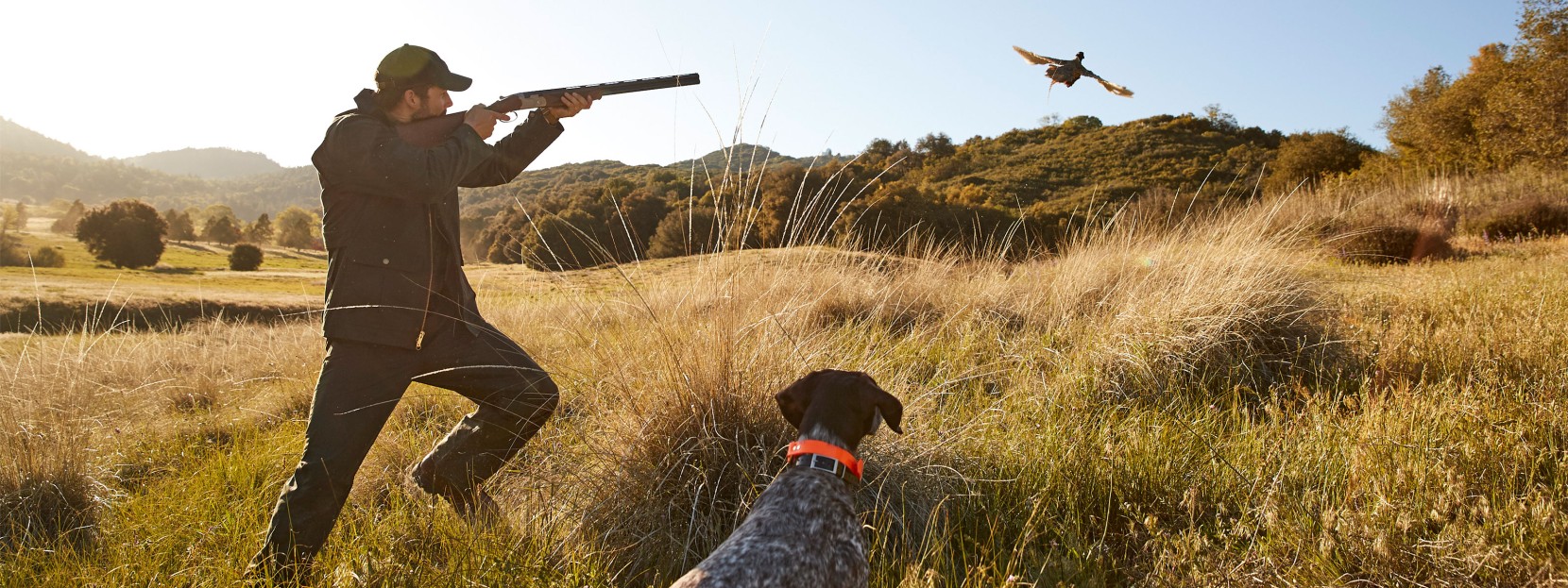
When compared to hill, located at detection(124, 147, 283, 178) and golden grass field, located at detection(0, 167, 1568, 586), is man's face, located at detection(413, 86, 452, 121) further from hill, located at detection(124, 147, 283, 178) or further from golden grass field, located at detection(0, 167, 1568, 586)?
hill, located at detection(124, 147, 283, 178)

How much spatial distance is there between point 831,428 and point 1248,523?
1536mm

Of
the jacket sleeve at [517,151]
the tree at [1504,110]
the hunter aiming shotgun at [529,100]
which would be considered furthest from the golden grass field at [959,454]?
the tree at [1504,110]

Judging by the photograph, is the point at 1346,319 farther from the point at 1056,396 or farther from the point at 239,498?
the point at 239,498

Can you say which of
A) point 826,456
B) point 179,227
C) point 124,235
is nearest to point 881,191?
point 826,456

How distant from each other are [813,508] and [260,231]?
109 ft

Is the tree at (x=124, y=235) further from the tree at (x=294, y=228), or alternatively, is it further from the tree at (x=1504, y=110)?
the tree at (x=1504, y=110)

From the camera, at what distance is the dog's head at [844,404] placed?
2.39 metres

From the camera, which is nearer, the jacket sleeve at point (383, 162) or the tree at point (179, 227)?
the jacket sleeve at point (383, 162)

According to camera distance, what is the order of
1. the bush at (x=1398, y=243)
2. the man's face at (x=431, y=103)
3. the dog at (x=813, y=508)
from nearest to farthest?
the dog at (x=813, y=508) < the man's face at (x=431, y=103) < the bush at (x=1398, y=243)

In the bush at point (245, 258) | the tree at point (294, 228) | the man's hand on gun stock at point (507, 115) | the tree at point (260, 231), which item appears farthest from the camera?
the tree at point (260, 231)

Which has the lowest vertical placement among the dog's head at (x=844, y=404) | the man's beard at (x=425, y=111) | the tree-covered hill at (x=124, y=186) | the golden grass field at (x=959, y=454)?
the golden grass field at (x=959, y=454)

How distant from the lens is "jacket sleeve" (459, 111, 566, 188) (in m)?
3.26

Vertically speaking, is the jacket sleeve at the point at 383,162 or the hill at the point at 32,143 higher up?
the hill at the point at 32,143

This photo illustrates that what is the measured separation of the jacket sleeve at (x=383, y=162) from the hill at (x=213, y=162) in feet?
640
